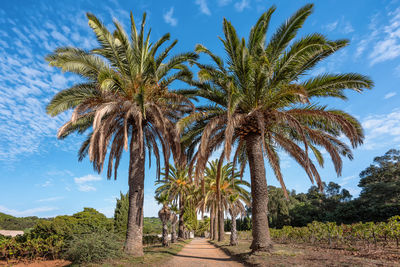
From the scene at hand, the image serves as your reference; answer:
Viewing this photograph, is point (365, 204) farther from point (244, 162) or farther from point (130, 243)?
point (130, 243)

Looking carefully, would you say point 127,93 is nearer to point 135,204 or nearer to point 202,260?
point 135,204

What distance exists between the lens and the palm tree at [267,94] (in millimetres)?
10639

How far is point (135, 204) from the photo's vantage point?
12484 millimetres

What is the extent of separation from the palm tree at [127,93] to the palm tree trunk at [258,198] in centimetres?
413

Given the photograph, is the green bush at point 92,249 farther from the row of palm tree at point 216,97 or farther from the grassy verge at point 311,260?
the grassy verge at point 311,260

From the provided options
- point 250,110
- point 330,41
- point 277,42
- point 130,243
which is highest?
point 277,42

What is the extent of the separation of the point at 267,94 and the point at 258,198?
529 cm

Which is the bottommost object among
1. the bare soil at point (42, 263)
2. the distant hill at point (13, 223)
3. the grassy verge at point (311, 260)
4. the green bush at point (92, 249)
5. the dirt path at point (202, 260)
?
the bare soil at point (42, 263)

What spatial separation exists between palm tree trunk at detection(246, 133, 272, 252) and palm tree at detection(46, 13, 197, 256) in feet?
13.5

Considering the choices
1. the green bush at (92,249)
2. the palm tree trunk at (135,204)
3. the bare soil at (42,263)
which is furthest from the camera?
the bare soil at (42,263)

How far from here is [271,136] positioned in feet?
46.4

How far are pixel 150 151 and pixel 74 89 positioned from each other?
599 centimetres

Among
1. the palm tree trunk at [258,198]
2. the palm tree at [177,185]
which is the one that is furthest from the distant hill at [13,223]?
the palm tree trunk at [258,198]

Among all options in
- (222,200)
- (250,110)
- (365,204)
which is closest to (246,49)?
(250,110)
